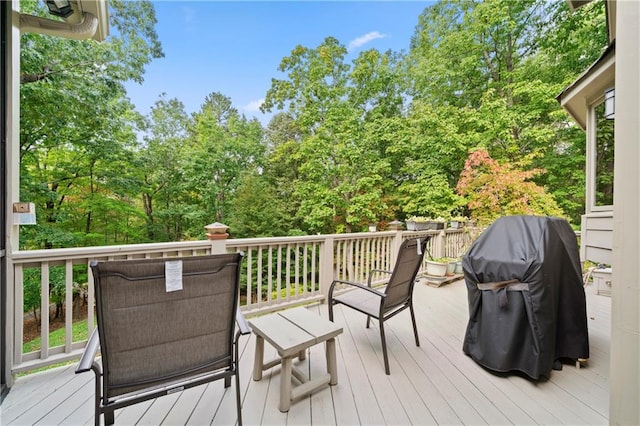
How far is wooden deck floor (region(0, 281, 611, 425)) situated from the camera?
1.59m

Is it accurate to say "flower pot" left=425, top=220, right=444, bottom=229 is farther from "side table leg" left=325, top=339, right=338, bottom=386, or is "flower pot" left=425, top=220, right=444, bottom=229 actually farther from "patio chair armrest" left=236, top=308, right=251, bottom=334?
"patio chair armrest" left=236, top=308, right=251, bottom=334

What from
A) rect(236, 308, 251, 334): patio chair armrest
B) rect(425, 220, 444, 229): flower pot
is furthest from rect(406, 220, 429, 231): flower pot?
rect(236, 308, 251, 334): patio chair armrest

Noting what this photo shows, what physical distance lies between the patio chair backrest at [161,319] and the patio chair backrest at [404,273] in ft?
4.26

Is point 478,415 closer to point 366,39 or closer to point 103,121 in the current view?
point 103,121

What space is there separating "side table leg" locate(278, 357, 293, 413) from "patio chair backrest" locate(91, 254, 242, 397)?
1.14 ft

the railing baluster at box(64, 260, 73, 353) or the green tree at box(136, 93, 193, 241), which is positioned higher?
the green tree at box(136, 93, 193, 241)

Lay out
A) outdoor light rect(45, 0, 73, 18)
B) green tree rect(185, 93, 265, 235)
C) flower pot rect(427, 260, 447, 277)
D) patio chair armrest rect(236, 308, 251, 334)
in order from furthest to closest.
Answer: green tree rect(185, 93, 265, 235) < flower pot rect(427, 260, 447, 277) < outdoor light rect(45, 0, 73, 18) < patio chair armrest rect(236, 308, 251, 334)

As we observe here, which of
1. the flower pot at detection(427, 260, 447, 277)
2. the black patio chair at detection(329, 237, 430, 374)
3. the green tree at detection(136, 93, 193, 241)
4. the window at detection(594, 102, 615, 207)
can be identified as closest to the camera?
the black patio chair at detection(329, 237, 430, 374)

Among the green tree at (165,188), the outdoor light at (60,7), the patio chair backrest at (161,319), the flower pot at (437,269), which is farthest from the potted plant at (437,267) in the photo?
the green tree at (165,188)

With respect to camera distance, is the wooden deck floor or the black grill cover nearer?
the wooden deck floor

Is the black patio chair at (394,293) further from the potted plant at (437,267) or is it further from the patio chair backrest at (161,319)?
the potted plant at (437,267)

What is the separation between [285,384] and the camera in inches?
64.6

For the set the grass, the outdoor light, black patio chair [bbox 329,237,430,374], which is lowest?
the grass

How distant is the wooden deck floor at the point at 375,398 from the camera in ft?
5.22
